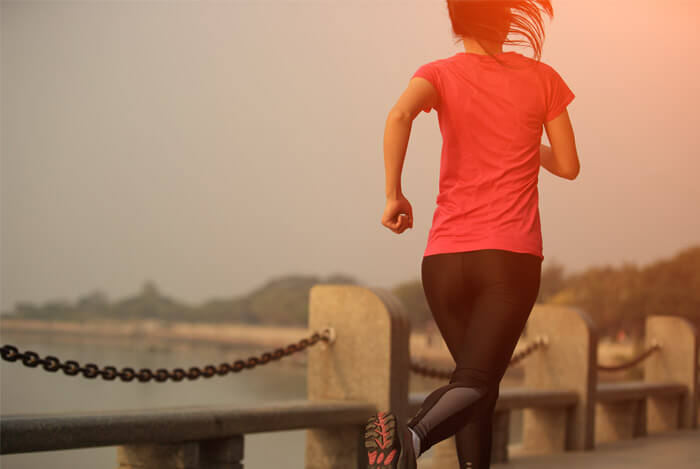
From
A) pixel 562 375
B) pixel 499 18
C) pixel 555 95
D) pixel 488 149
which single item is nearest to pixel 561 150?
pixel 555 95

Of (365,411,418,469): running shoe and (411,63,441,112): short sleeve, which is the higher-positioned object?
(411,63,441,112): short sleeve

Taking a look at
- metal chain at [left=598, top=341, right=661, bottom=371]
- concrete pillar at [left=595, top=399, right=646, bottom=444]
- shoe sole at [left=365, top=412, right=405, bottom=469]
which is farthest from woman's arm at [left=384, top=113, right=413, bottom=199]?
concrete pillar at [left=595, top=399, right=646, bottom=444]

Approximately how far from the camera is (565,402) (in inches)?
265

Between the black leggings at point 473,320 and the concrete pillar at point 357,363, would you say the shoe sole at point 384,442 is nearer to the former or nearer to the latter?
the black leggings at point 473,320

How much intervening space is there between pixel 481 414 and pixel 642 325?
116ft

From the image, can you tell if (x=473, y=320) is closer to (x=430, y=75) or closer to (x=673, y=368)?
(x=430, y=75)

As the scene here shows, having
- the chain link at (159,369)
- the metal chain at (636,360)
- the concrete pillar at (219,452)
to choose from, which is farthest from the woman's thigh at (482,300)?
the metal chain at (636,360)

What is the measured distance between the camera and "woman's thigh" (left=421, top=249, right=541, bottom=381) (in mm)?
2066

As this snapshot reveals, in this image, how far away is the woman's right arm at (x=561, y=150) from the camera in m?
2.32

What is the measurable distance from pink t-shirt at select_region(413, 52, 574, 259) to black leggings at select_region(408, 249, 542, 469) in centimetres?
4

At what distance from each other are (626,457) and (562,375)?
34.9 inches

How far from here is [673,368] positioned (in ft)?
29.7

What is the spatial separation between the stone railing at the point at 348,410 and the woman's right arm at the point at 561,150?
7.95 ft

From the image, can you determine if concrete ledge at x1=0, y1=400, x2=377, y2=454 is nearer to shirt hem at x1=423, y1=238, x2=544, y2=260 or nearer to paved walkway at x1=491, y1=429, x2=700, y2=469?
paved walkway at x1=491, y1=429, x2=700, y2=469
